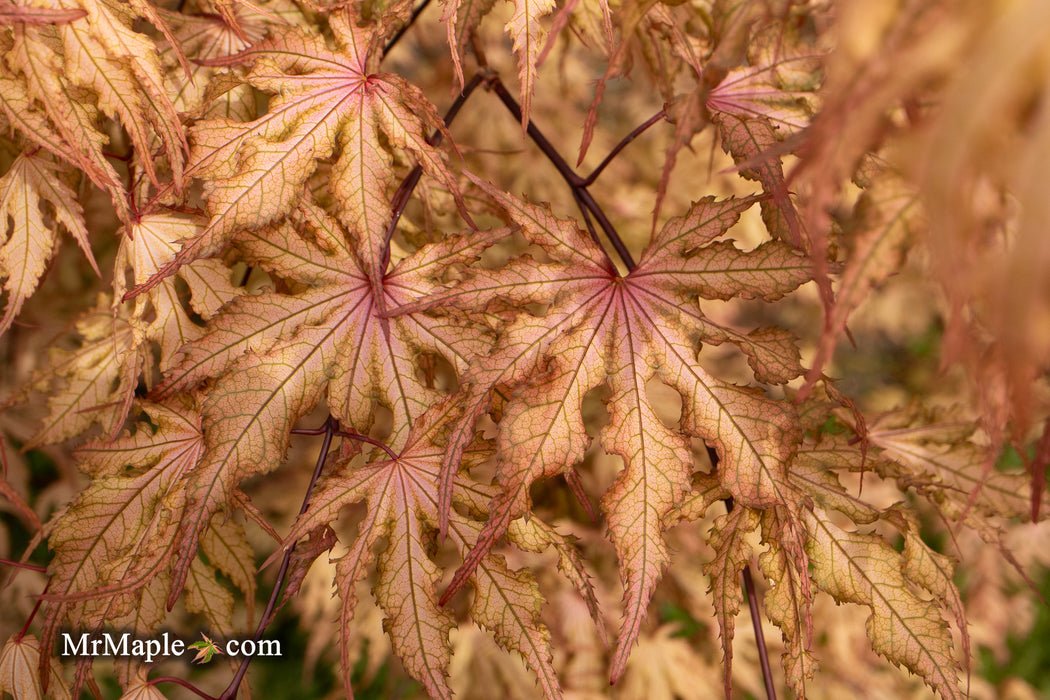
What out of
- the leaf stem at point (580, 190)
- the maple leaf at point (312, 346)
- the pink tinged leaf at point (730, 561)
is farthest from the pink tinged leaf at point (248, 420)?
the pink tinged leaf at point (730, 561)

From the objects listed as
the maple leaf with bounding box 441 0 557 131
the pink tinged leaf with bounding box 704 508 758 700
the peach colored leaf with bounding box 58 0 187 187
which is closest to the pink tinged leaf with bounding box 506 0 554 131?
the maple leaf with bounding box 441 0 557 131

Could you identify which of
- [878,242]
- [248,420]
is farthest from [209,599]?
[878,242]

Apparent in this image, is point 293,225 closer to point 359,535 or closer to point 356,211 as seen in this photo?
point 356,211

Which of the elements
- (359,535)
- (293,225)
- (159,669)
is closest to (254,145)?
(293,225)

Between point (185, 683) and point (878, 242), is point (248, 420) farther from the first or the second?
point (878, 242)

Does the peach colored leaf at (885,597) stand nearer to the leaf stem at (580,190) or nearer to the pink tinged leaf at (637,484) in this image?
the pink tinged leaf at (637,484)

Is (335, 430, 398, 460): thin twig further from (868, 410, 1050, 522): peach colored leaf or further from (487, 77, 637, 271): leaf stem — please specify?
(868, 410, 1050, 522): peach colored leaf
